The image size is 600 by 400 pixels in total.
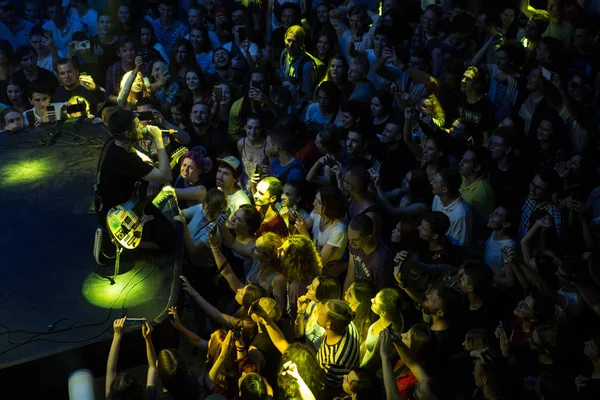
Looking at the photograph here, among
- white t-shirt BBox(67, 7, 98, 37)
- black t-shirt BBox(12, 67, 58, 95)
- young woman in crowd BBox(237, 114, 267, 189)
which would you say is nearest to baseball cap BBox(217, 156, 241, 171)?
young woman in crowd BBox(237, 114, 267, 189)

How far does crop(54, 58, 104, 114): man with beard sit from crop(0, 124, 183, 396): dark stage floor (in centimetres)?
175

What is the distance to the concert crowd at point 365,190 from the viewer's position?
14.0 feet

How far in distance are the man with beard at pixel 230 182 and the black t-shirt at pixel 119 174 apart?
127 centimetres

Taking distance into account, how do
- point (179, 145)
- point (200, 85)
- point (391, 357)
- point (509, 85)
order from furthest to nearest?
point (200, 85), point (179, 145), point (509, 85), point (391, 357)

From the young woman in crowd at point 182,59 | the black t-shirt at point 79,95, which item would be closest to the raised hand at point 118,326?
the black t-shirt at point 79,95

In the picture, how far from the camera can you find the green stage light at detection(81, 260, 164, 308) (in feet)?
15.6

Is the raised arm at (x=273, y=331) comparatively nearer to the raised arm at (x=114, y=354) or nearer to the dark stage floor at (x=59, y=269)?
the dark stage floor at (x=59, y=269)

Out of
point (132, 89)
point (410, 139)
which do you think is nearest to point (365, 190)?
point (410, 139)

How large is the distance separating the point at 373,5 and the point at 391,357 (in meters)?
6.23

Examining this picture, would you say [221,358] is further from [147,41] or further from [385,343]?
[147,41]

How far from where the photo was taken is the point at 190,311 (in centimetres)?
627

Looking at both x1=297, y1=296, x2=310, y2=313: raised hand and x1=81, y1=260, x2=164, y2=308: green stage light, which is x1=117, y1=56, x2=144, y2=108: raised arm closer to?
x1=81, y1=260, x2=164, y2=308: green stage light

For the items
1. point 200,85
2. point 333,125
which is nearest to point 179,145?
point 200,85

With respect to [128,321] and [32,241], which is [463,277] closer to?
[128,321]
